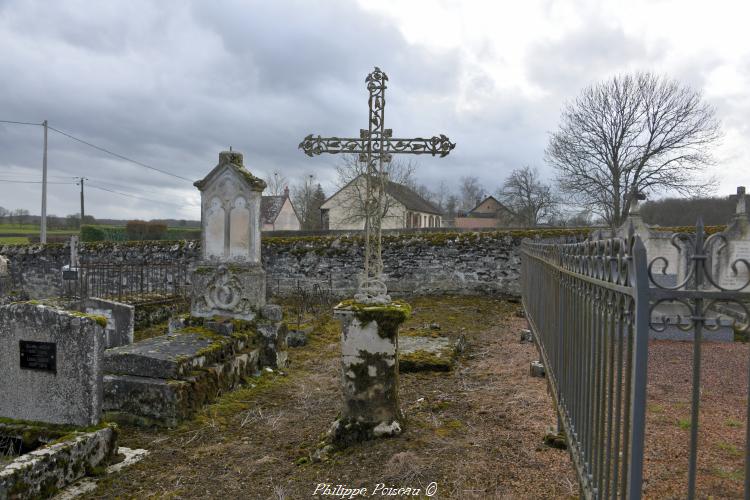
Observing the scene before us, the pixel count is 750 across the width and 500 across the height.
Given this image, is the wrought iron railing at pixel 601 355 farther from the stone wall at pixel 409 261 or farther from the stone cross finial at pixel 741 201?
the stone wall at pixel 409 261

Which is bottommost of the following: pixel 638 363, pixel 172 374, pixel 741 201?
pixel 172 374

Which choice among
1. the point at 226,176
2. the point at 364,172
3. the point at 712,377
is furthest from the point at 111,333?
the point at 712,377

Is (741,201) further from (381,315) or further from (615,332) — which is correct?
(615,332)

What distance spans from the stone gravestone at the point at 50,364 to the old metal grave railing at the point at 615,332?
3754 mm

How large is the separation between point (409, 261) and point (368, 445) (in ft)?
31.7

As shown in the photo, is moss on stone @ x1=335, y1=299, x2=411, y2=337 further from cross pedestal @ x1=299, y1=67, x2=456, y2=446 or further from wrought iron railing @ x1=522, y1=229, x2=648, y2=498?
wrought iron railing @ x1=522, y1=229, x2=648, y2=498

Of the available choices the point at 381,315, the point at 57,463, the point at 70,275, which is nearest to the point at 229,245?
the point at 381,315

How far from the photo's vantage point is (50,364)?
4.22m

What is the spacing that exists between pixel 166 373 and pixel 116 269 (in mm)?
11006

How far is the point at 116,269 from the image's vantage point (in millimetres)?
14664

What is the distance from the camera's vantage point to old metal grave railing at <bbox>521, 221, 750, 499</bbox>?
1.57 meters

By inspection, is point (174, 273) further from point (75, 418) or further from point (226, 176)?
point (75, 418)

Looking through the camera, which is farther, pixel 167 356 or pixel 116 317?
pixel 116 317

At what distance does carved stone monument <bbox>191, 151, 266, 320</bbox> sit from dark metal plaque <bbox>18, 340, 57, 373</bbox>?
288cm
